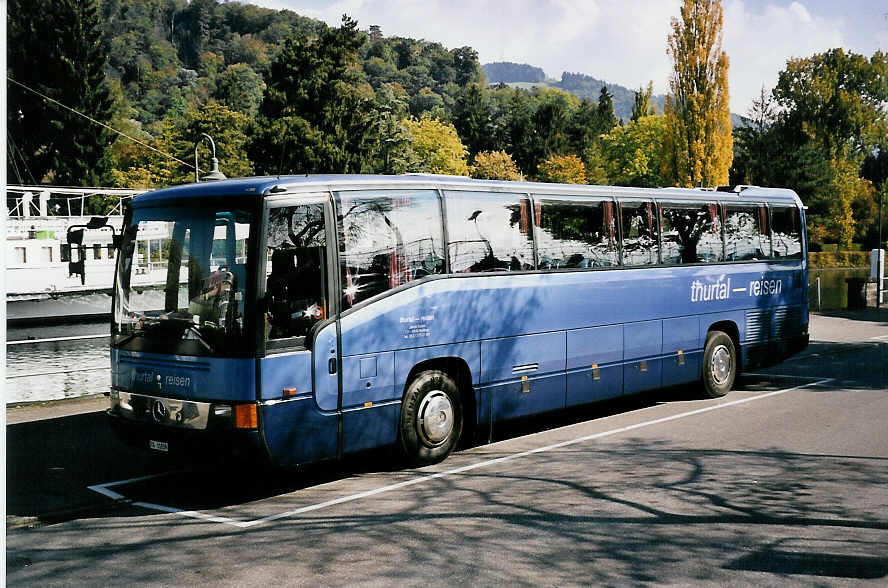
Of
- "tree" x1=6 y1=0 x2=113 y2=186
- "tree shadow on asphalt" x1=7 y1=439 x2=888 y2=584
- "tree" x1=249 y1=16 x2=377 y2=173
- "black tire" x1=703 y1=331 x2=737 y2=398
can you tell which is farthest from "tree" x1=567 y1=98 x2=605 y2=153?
"tree shadow on asphalt" x1=7 y1=439 x2=888 y2=584

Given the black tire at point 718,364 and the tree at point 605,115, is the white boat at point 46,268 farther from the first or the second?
the tree at point 605,115

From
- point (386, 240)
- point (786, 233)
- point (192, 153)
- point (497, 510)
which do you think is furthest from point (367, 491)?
point (192, 153)

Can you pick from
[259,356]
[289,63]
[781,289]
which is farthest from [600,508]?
[289,63]

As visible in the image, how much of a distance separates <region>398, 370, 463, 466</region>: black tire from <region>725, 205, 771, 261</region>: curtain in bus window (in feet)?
21.5

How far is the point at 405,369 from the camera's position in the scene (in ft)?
31.4

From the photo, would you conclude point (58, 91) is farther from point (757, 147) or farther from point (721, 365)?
point (721, 365)

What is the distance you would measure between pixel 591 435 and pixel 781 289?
6.11m

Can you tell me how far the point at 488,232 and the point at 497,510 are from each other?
389 centimetres

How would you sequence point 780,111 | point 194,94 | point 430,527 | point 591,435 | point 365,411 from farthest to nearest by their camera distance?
point 194,94 → point 780,111 → point 591,435 → point 365,411 → point 430,527

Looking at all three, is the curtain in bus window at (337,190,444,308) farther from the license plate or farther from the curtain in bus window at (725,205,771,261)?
the curtain in bus window at (725,205,771,261)

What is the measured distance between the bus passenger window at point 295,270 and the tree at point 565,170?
93912 millimetres

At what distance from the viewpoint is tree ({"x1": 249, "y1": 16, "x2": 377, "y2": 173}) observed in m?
59.8

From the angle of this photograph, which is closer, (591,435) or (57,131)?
(591,435)

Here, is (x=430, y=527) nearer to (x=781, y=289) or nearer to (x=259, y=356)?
(x=259, y=356)
